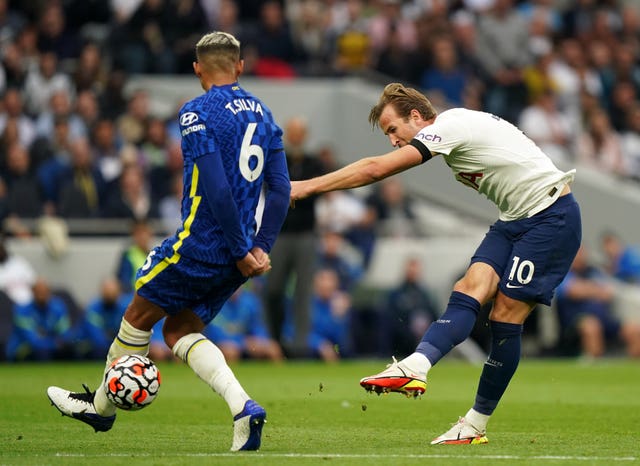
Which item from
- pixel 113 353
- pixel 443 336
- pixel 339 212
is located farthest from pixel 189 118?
pixel 339 212

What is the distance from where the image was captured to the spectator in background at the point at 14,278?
17.4m

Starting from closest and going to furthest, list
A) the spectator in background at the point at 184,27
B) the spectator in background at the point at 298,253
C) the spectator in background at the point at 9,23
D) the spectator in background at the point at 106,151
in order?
the spectator in background at the point at 298,253
the spectator in background at the point at 106,151
the spectator in background at the point at 9,23
the spectator in background at the point at 184,27

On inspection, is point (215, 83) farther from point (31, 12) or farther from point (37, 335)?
point (31, 12)

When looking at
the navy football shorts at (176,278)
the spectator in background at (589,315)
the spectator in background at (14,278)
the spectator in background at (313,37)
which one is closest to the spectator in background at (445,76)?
the spectator in background at (313,37)

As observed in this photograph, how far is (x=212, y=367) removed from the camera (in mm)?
7941

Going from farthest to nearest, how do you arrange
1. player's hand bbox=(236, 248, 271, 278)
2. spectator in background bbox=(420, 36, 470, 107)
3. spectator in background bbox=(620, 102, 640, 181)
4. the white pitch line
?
1. spectator in background bbox=(620, 102, 640, 181)
2. spectator in background bbox=(420, 36, 470, 107)
3. player's hand bbox=(236, 248, 271, 278)
4. the white pitch line

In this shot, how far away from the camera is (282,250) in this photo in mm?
17156

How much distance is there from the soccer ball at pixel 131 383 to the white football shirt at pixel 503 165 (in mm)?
2205

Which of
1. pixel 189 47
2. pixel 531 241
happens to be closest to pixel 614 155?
pixel 189 47

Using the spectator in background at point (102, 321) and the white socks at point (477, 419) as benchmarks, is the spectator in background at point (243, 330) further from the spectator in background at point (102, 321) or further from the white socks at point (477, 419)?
the white socks at point (477, 419)

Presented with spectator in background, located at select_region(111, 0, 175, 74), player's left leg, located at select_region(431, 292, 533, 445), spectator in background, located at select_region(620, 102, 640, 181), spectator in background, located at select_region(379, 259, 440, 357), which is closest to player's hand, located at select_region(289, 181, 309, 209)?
player's left leg, located at select_region(431, 292, 533, 445)

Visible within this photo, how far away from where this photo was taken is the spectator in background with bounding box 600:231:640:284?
2064cm

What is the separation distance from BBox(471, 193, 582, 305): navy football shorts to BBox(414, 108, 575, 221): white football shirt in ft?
0.26

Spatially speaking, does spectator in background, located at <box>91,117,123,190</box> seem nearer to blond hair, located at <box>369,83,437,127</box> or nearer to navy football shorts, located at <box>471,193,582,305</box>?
blond hair, located at <box>369,83,437,127</box>
